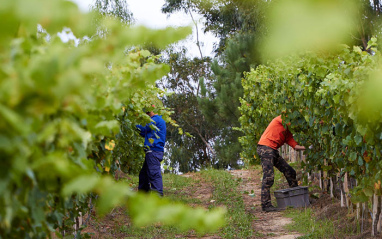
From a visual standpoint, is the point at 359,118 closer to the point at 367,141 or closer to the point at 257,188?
the point at 367,141

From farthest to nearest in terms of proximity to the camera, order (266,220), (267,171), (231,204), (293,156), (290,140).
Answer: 1. (293,156)
2. (231,204)
3. (290,140)
4. (267,171)
5. (266,220)

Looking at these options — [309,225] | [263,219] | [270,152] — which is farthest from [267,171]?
[309,225]

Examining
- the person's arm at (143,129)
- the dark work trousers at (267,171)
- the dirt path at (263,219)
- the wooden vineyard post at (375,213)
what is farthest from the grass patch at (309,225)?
the person's arm at (143,129)

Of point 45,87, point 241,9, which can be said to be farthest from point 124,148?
point 241,9

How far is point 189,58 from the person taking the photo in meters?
26.0

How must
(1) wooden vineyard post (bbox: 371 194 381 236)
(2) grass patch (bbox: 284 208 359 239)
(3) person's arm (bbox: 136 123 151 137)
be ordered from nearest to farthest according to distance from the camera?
1. (1) wooden vineyard post (bbox: 371 194 381 236)
2. (2) grass patch (bbox: 284 208 359 239)
3. (3) person's arm (bbox: 136 123 151 137)

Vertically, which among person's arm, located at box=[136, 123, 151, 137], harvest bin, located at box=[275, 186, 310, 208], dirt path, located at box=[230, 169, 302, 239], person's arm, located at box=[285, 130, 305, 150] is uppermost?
person's arm, located at box=[136, 123, 151, 137]

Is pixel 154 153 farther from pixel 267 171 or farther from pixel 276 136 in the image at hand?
pixel 276 136

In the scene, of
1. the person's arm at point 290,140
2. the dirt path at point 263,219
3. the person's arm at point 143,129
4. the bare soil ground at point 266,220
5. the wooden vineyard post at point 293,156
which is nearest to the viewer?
the bare soil ground at point 266,220

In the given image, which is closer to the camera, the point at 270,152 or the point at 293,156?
the point at 270,152

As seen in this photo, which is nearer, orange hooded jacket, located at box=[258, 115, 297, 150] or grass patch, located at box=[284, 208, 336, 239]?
grass patch, located at box=[284, 208, 336, 239]

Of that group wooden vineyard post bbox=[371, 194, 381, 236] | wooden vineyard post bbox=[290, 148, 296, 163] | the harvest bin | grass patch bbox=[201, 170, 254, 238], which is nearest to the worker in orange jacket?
the harvest bin

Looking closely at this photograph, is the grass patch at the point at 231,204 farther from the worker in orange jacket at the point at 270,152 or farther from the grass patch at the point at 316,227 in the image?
the grass patch at the point at 316,227

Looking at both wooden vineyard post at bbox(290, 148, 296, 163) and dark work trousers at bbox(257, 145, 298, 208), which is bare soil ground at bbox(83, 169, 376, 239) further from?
wooden vineyard post at bbox(290, 148, 296, 163)
